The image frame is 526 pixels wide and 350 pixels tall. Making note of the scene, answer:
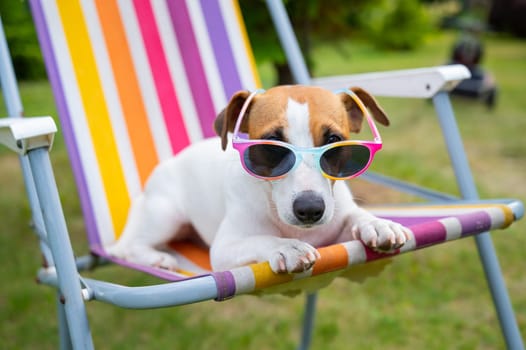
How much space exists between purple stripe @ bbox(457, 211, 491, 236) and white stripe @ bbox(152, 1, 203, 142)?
104 cm

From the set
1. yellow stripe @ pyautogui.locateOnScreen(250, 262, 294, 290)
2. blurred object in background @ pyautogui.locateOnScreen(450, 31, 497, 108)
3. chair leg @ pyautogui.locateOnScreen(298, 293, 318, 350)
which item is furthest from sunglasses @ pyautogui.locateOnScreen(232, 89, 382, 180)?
blurred object in background @ pyautogui.locateOnScreen(450, 31, 497, 108)

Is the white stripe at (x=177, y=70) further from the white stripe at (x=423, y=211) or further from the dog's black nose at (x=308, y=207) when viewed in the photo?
the dog's black nose at (x=308, y=207)

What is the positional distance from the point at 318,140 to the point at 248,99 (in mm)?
198

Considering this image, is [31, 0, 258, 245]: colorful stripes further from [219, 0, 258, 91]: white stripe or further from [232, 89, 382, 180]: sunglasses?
[232, 89, 382, 180]: sunglasses

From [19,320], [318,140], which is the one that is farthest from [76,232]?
[318,140]

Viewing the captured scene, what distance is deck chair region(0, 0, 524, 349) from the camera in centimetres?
124

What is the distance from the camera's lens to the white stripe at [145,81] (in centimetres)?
213

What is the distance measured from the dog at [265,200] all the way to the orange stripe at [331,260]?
0.02 metres

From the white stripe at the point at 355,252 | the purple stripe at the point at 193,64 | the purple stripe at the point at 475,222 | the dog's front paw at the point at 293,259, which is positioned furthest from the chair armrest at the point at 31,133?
the purple stripe at the point at 193,64

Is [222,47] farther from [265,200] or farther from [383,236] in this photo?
[383,236]

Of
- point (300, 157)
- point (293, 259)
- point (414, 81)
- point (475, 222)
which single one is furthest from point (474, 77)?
point (293, 259)

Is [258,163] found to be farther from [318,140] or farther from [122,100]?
[122,100]

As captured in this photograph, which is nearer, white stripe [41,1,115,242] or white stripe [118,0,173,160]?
white stripe [41,1,115,242]

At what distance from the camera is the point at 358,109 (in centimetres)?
155
